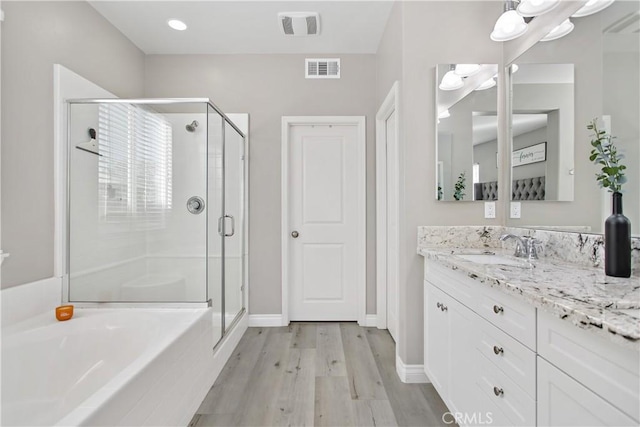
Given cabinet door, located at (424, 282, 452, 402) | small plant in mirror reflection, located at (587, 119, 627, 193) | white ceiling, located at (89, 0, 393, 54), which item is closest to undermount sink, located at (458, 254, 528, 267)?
cabinet door, located at (424, 282, 452, 402)

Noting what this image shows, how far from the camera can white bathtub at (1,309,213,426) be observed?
3.88 feet

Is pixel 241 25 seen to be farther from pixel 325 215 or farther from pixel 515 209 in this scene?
pixel 515 209

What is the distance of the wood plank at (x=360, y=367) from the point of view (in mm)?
Result: 1933

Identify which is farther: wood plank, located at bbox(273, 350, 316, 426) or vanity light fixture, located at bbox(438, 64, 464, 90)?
vanity light fixture, located at bbox(438, 64, 464, 90)

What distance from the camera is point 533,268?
1.34 m

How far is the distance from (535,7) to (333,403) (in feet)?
8.26

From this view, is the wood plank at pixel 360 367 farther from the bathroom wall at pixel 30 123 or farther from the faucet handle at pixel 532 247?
the bathroom wall at pixel 30 123

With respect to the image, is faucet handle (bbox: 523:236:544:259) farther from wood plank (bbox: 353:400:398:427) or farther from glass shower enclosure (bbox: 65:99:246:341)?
glass shower enclosure (bbox: 65:99:246:341)

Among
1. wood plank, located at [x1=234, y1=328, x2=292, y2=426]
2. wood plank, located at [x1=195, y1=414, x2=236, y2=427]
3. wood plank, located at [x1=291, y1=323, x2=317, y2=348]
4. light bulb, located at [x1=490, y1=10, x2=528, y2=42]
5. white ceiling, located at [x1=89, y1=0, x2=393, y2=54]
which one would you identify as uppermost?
white ceiling, located at [x1=89, y1=0, x2=393, y2=54]

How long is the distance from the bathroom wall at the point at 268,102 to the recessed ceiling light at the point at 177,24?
1.32 feet

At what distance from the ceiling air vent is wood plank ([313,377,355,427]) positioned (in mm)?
2711


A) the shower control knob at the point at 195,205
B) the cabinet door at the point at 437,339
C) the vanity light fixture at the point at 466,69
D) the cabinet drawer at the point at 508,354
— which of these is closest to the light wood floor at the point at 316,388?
the cabinet door at the point at 437,339

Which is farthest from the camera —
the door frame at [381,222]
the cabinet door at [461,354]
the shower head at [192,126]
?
the door frame at [381,222]

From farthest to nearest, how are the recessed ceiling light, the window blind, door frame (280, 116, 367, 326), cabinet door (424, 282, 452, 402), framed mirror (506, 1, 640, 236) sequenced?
door frame (280, 116, 367, 326)
the recessed ceiling light
the window blind
cabinet door (424, 282, 452, 402)
framed mirror (506, 1, 640, 236)
